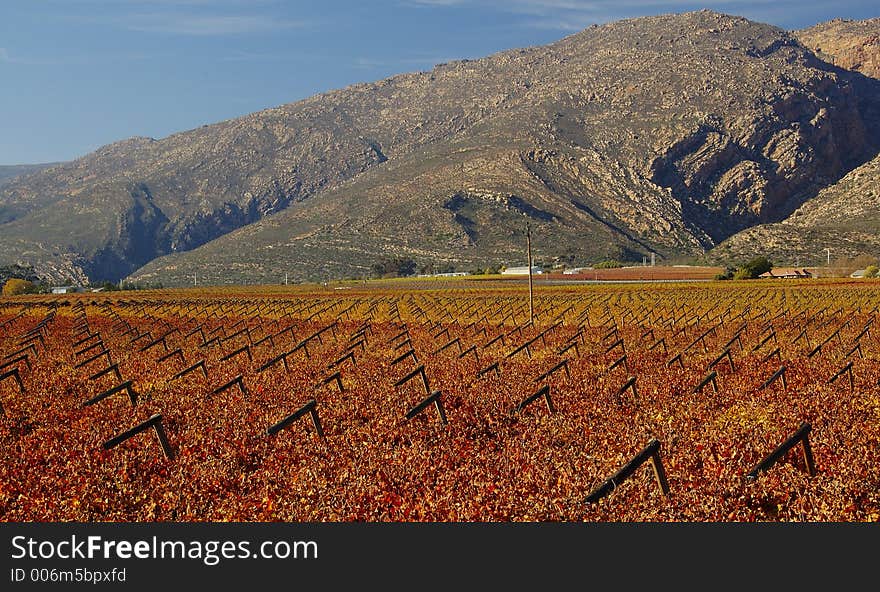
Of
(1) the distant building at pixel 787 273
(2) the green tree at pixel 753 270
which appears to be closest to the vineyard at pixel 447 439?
(2) the green tree at pixel 753 270

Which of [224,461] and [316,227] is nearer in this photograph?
[224,461]

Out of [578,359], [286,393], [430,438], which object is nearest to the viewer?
[430,438]

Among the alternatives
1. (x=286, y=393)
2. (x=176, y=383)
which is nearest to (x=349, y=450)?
(x=286, y=393)

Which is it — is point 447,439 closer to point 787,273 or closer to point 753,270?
point 753,270

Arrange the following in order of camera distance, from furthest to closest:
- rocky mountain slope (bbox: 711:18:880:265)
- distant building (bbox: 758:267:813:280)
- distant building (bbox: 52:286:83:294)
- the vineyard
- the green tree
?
rocky mountain slope (bbox: 711:18:880:265) → distant building (bbox: 52:286:83:294) → distant building (bbox: 758:267:813:280) → the green tree → the vineyard

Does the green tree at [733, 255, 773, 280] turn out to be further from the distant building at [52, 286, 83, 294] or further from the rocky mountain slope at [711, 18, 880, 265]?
the distant building at [52, 286, 83, 294]

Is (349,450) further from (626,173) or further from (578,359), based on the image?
(626,173)

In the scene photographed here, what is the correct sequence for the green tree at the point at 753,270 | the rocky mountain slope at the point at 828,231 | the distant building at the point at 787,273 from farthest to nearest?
the rocky mountain slope at the point at 828,231
the distant building at the point at 787,273
the green tree at the point at 753,270

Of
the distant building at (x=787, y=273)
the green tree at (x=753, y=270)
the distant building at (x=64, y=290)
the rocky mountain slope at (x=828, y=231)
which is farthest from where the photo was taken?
the rocky mountain slope at (x=828, y=231)

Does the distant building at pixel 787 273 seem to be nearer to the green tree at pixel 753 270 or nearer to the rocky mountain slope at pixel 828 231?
the green tree at pixel 753 270

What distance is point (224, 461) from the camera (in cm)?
1062

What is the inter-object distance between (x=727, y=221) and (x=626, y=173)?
3117 centimetres

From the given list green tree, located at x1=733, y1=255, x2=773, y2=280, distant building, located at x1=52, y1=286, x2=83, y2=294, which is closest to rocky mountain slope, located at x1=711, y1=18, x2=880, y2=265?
green tree, located at x1=733, y1=255, x2=773, y2=280

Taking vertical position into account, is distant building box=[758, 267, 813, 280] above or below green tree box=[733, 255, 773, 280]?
below
